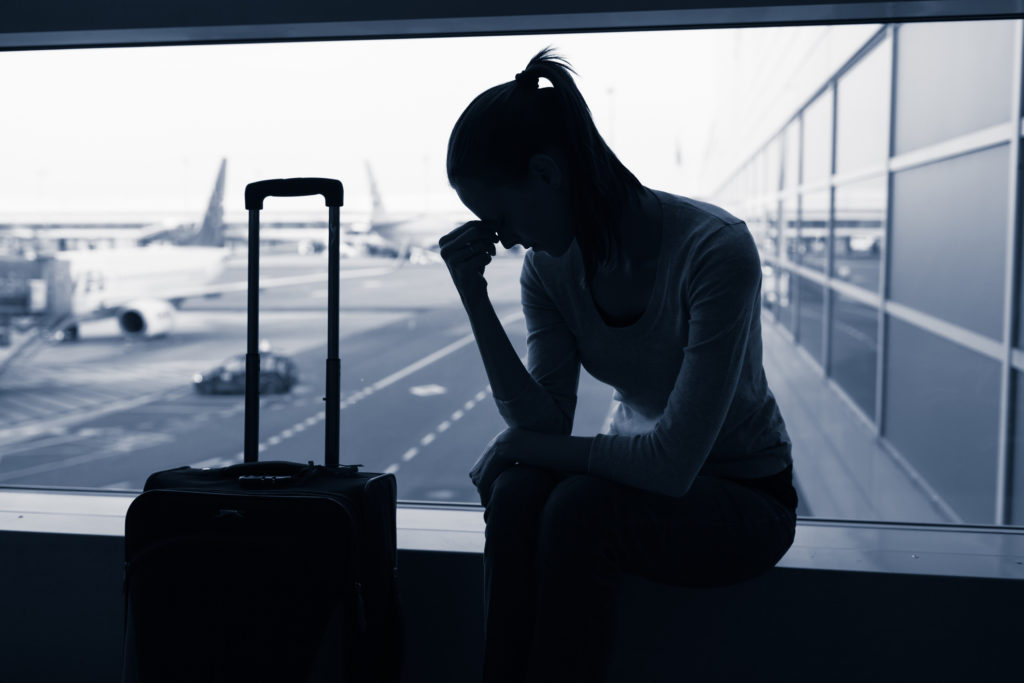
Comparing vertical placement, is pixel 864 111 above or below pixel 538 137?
above

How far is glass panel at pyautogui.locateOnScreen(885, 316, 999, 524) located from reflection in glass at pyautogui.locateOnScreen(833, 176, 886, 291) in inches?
27.3

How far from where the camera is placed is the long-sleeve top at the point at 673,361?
97cm

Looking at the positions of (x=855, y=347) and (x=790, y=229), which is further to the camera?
(x=790, y=229)

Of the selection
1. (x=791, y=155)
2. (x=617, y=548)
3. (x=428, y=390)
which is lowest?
(x=428, y=390)

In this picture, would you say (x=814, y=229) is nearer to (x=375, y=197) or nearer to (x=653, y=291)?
(x=375, y=197)

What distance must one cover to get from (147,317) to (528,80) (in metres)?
12.2

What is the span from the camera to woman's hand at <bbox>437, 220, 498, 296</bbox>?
1135mm

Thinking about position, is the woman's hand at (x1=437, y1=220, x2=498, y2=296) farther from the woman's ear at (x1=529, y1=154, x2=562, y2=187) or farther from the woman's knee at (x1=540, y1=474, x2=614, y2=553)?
the woman's knee at (x1=540, y1=474, x2=614, y2=553)

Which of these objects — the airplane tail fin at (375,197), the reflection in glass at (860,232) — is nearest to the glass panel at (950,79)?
the reflection in glass at (860,232)

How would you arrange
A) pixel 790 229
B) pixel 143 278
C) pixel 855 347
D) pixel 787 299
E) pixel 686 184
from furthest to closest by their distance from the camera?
pixel 143 278, pixel 787 299, pixel 790 229, pixel 855 347, pixel 686 184

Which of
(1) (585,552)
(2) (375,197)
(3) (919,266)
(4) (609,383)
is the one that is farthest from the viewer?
(3) (919,266)

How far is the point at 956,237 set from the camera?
3316 mm

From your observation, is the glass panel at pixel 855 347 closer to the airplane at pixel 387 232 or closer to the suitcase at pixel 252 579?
the airplane at pixel 387 232

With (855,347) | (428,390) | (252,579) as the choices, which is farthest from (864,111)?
(428,390)
